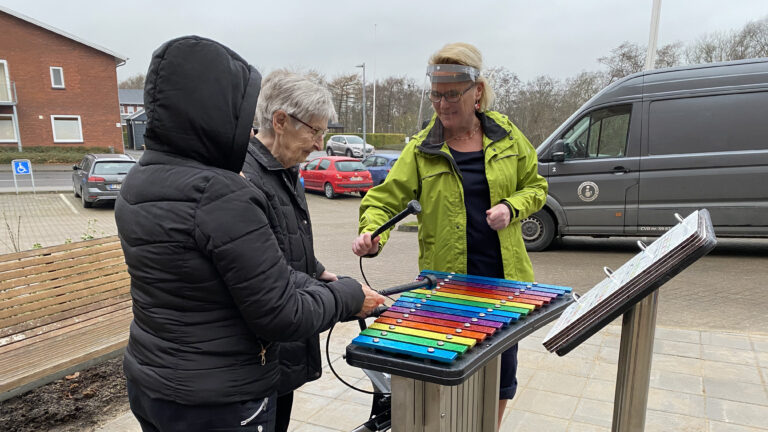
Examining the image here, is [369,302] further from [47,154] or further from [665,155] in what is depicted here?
[47,154]

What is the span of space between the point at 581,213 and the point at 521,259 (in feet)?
17.2

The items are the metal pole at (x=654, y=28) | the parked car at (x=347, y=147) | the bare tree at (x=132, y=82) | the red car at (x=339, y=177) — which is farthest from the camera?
the bare tree at (x=132, y=82)

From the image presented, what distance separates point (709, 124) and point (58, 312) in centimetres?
717

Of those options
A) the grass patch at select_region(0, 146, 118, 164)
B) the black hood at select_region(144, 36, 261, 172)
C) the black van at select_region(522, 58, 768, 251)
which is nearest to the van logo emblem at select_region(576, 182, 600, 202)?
the black van at select_region(522, 58, 768, 251)

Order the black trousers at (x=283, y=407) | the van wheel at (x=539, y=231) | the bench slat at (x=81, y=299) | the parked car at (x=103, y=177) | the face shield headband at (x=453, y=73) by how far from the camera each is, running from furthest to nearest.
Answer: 1. the parked car at (x=103, y=177)
2. the van wheel at (x=539, y=231)
3. the bench slat at (x=81, y=299)
4. the face shield headband at (x=453, y=73)
5. the black trousers at (x=283, y=407)

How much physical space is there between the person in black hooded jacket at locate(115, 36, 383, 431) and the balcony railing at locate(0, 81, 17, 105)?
111ft

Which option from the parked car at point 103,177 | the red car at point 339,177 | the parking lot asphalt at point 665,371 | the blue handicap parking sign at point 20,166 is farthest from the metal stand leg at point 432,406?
the blue handicap parking sign at point 20,166

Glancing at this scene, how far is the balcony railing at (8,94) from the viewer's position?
91.4 ft

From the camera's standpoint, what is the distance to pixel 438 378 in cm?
140

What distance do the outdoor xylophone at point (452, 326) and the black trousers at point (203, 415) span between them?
0.32 meters

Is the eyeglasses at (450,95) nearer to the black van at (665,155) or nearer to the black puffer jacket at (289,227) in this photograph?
the black puffer jacket at (289,227)

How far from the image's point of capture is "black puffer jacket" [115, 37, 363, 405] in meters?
1.25

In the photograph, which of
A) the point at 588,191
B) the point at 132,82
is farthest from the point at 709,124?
the point at 132,82

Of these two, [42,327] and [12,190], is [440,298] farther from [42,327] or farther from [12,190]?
[12,190]
